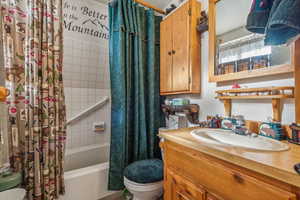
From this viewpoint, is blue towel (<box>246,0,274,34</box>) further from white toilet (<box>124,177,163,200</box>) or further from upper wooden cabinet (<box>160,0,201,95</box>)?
white toilet (<box>124,177,163,200</box>)

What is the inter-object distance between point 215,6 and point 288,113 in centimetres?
98

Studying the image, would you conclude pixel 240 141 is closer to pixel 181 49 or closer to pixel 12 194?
pixel 181 49

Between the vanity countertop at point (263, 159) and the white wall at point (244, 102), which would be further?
the white wall at point (244, 102)

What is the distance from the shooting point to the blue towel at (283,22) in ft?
1.92

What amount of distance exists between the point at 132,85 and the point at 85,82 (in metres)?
0.66

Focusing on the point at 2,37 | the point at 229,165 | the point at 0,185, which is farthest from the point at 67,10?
the point at 229,165

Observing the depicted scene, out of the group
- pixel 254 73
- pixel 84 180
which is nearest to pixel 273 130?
pixel 254 73

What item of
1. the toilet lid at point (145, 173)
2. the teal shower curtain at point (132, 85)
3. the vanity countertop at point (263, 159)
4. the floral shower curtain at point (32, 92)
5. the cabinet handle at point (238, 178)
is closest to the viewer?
the vanity countertop at point (263, 159)

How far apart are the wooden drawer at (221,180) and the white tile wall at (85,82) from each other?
1319mm

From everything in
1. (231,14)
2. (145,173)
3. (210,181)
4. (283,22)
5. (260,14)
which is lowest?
(145,173)

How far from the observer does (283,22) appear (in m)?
0.59

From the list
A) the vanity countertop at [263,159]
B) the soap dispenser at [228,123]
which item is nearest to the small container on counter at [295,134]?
the vanity countertop at [263,159]

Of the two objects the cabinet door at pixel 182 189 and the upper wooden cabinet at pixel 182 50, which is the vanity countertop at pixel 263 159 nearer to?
the cabinet door at pixel 182 189

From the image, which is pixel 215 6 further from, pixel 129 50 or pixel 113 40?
pixel 113 40
